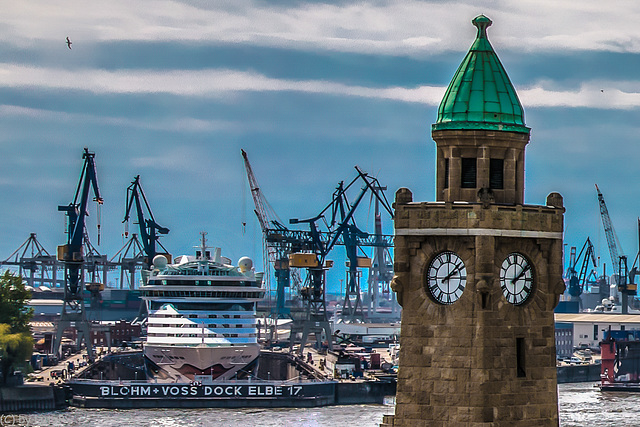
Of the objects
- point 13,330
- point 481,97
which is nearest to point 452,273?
point 481,97

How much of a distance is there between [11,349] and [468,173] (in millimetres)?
127934

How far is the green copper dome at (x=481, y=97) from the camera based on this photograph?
23766 millimetres

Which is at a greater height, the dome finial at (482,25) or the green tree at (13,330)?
the dome finial at (482,25)

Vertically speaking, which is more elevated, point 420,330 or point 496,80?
point 496,80

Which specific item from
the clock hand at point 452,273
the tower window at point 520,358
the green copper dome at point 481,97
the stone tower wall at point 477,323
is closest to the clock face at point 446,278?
the clock hand at point 452,273

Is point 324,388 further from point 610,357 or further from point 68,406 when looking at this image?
point 610,357

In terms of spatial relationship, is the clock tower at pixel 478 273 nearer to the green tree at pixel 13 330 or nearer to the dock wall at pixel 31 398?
the dock wall at pixel 31 398

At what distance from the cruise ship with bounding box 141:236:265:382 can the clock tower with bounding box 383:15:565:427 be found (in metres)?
133

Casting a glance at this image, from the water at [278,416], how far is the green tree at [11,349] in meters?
7.00

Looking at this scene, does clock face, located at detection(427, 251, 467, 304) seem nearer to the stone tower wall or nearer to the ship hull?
the stone tower wall

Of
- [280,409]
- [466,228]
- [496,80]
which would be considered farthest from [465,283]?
[280,409]

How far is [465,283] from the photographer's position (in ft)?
77.8

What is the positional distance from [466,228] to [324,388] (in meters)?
134

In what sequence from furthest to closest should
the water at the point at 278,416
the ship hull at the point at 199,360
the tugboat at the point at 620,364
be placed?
the tugboat at the point at 620,364 → the ship hull at the point at 199,360 → the water at the point at 278,416
